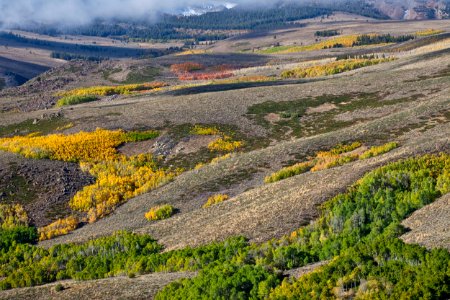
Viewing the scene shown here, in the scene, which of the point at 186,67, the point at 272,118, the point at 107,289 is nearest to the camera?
the point at 107,289

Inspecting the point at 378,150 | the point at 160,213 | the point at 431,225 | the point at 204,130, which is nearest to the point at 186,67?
the point at 204,130

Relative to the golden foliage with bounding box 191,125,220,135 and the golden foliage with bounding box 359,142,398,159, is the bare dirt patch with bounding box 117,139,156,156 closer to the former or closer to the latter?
the golden foliage with bounding box 191,125,220,135

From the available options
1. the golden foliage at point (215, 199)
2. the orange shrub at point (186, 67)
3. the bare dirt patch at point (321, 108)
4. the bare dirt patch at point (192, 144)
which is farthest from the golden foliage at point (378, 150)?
the orange shrub at point (186, 67)

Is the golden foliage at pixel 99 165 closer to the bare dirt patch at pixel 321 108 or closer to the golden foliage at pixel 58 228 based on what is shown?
the golden foliage at pixel 58 228

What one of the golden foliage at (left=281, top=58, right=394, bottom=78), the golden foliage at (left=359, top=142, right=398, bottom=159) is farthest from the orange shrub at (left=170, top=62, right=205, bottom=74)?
the golden foliage at (left=359, top=142, right=398, bottom=159)

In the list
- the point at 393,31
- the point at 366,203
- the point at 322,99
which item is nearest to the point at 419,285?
the point at 366,203

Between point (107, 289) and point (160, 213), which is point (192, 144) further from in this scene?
point (107, 289)
